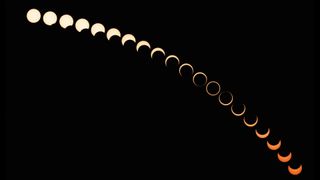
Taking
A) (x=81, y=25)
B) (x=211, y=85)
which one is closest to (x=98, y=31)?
(x=81, y=25)

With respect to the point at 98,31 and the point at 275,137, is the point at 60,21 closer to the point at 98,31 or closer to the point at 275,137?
the point at 98,31

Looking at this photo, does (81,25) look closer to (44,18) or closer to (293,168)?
(44,18)

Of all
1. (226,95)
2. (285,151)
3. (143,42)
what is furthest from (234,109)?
(143,42)

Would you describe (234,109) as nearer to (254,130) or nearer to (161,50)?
(254,130)

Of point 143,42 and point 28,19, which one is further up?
point 143,42

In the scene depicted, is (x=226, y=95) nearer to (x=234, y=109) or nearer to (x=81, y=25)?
(x=234, y=109)

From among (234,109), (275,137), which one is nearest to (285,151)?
(275,137)

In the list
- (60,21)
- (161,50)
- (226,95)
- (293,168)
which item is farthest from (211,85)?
(60,21)
